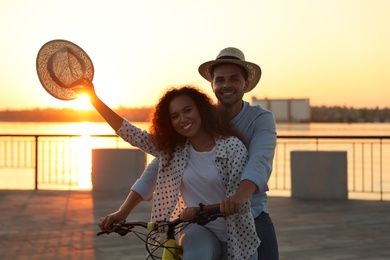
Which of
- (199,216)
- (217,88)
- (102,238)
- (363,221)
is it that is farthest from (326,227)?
(199,216)

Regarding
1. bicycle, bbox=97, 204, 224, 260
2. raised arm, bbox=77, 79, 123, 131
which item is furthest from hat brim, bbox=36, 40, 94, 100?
bicycle, bbox=97, 204, 224, 260

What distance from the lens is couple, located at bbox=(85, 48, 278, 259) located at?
374 cm

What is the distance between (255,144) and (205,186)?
368mm

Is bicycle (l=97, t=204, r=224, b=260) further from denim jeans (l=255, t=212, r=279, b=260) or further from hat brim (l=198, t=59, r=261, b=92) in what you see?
hat brim (l=198, t=59, r=261, b=92)

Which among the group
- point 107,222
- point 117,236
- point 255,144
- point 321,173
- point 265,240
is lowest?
point 117,236

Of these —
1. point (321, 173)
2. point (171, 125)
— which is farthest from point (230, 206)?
point (321, 173)

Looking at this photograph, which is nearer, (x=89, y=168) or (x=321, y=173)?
(x=321, y=173)

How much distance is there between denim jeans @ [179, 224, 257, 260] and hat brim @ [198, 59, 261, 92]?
1.01 meters

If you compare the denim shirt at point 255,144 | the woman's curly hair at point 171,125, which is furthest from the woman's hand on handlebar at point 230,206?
Answer: the woman's curly hair at point 171,125

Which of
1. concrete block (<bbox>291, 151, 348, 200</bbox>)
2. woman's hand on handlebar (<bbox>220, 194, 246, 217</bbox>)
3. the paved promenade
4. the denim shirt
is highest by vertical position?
the denim shirt

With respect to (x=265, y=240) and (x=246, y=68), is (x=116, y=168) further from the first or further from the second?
(x=265, y=240)

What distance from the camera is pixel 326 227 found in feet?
34.0

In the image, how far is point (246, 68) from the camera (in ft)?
14.1

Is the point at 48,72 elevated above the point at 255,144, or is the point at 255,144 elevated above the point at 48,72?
the point at 48,72
